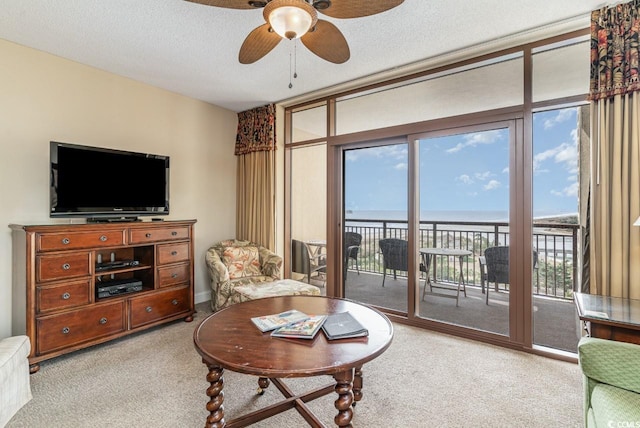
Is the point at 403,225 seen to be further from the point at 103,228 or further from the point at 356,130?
the point at 103,228

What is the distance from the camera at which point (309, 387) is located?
6.91 feet

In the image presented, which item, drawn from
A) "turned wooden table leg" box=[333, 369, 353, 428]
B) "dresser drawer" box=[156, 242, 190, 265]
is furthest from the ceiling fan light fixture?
"dresser drawer" box=[156, 242, 190, 265]

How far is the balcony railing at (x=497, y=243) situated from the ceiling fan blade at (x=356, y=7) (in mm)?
2115

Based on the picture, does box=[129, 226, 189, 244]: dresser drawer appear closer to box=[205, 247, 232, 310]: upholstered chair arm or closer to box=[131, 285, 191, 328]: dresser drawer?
box=[205, 247, 232, 310]: upholstered chair arm

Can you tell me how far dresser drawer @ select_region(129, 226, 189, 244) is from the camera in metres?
2.92

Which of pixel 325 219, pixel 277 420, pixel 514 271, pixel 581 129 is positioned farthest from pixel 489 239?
pixel 277 420

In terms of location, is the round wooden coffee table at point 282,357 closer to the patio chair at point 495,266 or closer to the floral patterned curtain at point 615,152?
the patio chair at point 495,266

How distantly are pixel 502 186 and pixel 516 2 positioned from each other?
4.64 feet

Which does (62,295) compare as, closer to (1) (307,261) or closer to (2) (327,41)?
(1) (307,261)

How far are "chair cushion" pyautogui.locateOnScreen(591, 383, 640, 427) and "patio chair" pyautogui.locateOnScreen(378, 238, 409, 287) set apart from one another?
6.80 feet

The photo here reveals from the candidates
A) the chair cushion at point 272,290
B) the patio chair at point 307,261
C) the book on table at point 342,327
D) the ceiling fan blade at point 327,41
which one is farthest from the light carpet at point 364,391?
the ceiling fan blade at point 327,41

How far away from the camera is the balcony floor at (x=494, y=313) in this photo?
276 centimetres

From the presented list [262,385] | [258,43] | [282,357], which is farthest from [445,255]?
[258,43]

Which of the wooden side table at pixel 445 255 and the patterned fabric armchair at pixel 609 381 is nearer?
the patterned fabric armchair at pixel 609 381
